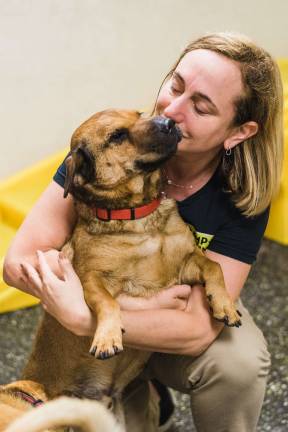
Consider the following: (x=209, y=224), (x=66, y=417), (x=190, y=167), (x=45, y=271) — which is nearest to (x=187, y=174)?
Result: (x=190, y=167)

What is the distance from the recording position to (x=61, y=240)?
1943 millimetres

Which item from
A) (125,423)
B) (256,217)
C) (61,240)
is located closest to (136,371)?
(125,423)

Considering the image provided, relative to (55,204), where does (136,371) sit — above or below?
below

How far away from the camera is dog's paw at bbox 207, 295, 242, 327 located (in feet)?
5.76

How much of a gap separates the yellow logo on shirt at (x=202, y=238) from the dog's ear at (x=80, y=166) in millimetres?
335

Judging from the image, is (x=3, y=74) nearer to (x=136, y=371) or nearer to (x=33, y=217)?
(x=33, y=217)

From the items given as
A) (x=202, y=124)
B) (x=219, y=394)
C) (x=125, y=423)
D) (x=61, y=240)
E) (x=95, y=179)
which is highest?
(x=202, y=124)

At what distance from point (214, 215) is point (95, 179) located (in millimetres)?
359

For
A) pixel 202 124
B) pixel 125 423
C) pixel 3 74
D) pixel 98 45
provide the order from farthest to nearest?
pixel 98 45 → pixel 3 74 → pixel 125 423 → pixel 202 124

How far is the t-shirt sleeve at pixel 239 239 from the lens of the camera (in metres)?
1.90

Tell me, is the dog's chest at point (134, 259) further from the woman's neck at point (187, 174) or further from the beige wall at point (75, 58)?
the beige wall at point (75, 58)

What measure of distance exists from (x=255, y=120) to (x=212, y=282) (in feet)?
1.53

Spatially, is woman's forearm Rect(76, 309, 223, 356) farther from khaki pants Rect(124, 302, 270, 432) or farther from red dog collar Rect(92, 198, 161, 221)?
red dog collar Rect(92, 198, 161, 221)

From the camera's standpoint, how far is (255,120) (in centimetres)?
188
